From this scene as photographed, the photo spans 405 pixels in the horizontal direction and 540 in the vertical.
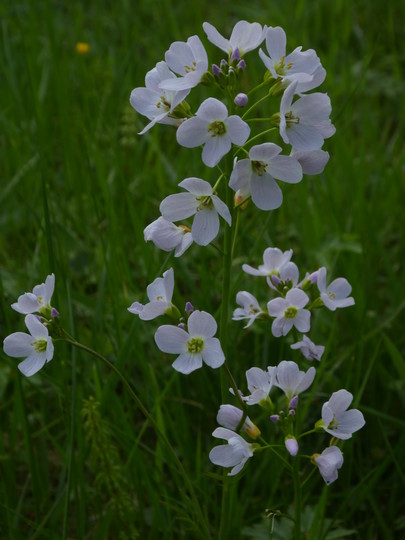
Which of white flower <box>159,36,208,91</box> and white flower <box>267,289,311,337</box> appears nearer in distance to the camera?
white flower <box>159,36,208,91</box>

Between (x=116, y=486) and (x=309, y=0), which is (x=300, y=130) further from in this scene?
(x=309, y=0)

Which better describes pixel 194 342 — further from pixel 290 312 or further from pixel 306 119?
pixel 306 119

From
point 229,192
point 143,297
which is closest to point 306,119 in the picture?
point 229,192

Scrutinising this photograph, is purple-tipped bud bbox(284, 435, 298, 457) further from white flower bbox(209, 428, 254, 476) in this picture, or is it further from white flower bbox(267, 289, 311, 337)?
white flower bbox(267, 289, 311, 337)

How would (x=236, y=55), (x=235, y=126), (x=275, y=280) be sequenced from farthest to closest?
1. (x=275, y=280)
2. (x=236, y=55)
3. (x=235, y=126)

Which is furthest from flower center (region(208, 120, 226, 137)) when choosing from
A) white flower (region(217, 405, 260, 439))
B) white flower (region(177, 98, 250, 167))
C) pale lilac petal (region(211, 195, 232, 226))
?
white flower (region(217, 405, 260, 439))
